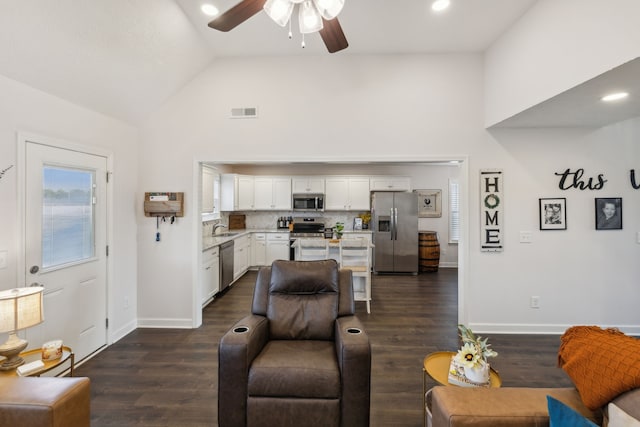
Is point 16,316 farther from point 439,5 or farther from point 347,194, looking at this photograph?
point 347,194

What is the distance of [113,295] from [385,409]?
2.91m

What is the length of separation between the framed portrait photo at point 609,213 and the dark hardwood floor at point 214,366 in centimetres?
148

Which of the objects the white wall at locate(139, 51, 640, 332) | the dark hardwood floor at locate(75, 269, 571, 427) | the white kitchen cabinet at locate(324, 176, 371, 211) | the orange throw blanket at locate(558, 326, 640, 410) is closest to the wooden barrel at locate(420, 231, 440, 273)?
the white kitchen cabinet at locate(324, 176, 371, 211)

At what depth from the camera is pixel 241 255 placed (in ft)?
19.1

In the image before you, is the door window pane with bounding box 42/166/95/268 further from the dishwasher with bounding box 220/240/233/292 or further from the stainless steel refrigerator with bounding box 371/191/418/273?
the stainless steel refrigerator with bounding box 371/191/418/273

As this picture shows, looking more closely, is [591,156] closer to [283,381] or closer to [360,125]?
[360,125]

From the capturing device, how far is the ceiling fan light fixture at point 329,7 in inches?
60.6

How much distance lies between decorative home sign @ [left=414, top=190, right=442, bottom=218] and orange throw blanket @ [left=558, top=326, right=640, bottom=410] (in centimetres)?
567

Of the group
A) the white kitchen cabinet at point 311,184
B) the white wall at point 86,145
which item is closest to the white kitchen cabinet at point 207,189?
the white wall at point 86,145

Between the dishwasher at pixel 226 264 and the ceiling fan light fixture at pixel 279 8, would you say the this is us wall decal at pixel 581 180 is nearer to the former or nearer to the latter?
the ceiling fan light fixture at pixel 279 8

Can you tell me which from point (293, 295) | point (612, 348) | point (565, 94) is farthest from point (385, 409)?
point (565, 94)

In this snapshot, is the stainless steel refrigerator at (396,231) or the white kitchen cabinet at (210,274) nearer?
the white kitchen cabinet at (210,274)

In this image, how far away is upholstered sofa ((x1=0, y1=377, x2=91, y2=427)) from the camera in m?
1.24

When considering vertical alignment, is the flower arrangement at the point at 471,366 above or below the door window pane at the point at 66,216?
below
